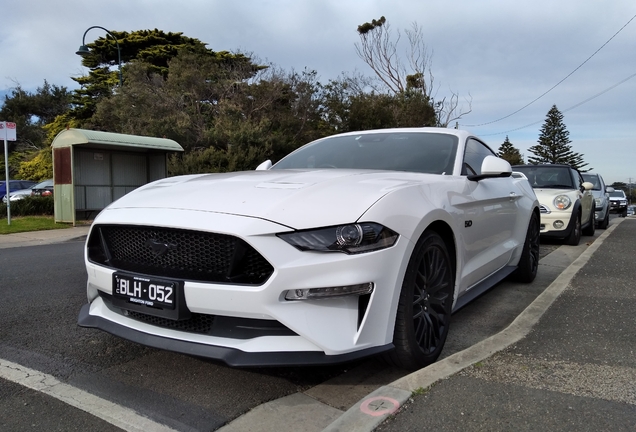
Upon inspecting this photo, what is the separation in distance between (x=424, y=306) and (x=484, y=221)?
1191 mm

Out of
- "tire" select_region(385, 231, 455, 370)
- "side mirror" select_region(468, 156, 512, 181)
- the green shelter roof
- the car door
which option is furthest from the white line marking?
the green shelter roof

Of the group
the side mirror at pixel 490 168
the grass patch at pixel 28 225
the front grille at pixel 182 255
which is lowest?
the grass patch at pixel 28 225

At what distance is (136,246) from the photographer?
8.77 feet

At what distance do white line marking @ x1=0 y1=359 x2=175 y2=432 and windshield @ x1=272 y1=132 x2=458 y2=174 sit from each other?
2.28 metres

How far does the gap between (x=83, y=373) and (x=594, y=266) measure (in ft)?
17.5

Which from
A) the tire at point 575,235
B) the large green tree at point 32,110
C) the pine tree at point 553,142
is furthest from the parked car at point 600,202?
the pine tree at point 553,142

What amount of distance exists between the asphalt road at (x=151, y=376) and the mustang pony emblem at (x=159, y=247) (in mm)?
639

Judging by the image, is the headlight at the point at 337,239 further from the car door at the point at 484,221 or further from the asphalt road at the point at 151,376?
the car door at the point at 484,221

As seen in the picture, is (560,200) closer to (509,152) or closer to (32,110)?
(32,110)

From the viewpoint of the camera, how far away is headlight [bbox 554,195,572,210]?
846cm

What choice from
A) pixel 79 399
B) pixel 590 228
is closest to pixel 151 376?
pixel 79 399

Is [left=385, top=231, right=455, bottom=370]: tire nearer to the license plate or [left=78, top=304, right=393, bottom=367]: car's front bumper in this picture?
[left=78, top=304, right=393, bottom=367]: car's front bumper

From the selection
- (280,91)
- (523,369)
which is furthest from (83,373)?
(280,91)

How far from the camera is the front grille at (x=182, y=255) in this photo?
2336 mm
